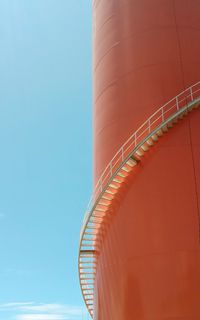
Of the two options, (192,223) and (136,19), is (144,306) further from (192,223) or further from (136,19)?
(136,19)

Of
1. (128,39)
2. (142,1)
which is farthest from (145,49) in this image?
(142,1)

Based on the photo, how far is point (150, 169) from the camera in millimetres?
12844

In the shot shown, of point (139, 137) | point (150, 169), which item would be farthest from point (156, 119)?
point (150, 169)

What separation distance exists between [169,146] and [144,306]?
217 inches

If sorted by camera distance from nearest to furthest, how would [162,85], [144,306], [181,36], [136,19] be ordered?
[144,306] < [162,85] < [181,36] < [136,19]

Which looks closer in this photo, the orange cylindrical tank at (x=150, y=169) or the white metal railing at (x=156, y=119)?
the orange cylindrical tank at (x=150, y=169)

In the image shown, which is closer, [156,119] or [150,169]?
[150,169]

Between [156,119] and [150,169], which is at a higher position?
[156,119]

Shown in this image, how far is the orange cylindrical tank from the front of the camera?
443 inches

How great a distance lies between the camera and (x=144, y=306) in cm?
1124

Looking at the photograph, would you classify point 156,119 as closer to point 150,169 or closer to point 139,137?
point 139,137

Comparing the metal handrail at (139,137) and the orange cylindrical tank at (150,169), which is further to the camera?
Result: the metal handrail at (139,137)

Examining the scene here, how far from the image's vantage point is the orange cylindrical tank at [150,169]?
36.9ft

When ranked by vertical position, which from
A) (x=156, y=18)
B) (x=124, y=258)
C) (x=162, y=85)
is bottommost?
(x=124, y=258)
